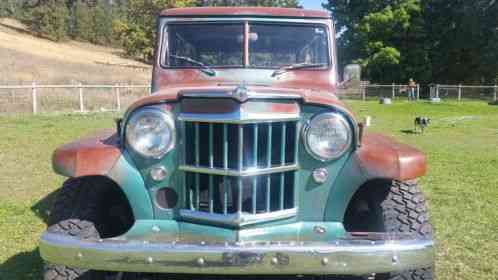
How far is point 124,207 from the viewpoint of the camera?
3906mm

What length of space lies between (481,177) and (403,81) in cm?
3350

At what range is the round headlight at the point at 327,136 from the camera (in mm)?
3098

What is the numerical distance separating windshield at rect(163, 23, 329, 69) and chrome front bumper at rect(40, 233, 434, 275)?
1.88 metres

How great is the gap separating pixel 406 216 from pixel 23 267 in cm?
285

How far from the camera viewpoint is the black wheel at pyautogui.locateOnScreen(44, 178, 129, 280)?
10.9ft

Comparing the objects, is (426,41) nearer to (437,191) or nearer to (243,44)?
(437,191)

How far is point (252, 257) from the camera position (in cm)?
282

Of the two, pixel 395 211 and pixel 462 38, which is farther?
pixel 462 38

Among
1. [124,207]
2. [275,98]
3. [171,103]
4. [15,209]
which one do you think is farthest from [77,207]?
[15,209]

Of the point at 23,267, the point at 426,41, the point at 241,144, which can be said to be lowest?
the point at 23,267

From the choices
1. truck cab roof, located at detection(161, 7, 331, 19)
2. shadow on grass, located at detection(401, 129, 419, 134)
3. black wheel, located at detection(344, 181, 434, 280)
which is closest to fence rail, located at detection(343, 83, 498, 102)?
shadow on grass, located at detection(401, 129, 419, 134)

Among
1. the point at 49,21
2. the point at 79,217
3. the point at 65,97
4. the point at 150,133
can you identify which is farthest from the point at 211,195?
the point at 49,21

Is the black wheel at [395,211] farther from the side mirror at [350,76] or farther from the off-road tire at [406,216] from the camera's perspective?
the side mirror at [350,76]

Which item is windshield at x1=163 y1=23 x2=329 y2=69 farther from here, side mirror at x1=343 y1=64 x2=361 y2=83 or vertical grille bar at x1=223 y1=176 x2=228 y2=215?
vertical grille bar at x1=223 y1=176 x2=228 y2=215
